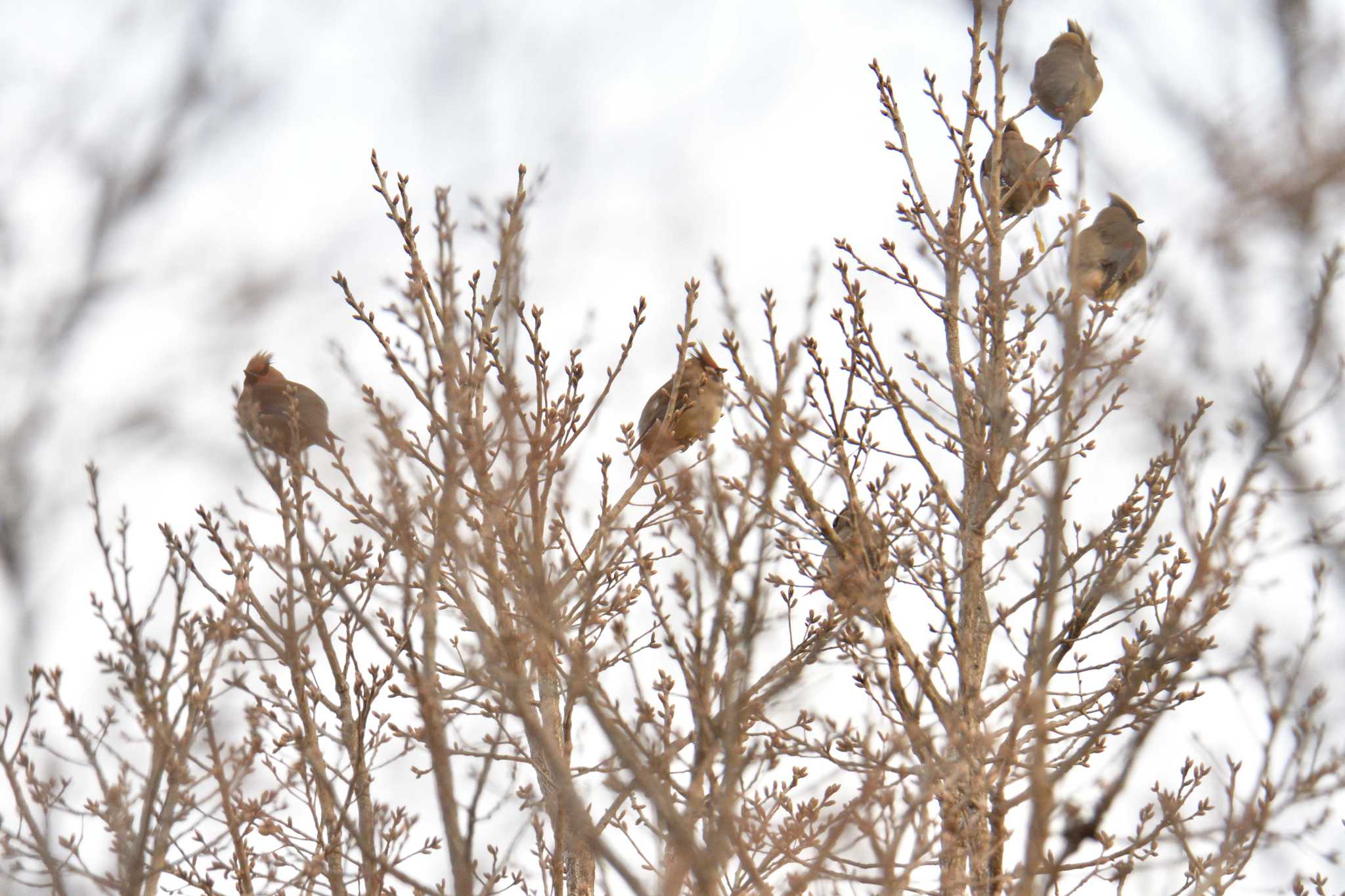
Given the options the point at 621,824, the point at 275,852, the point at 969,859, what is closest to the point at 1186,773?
the point at 969,859

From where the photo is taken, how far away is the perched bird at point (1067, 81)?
30.3ft

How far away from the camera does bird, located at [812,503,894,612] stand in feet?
16.7

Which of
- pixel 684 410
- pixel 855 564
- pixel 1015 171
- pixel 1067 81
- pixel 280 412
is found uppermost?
pixel 1067 81

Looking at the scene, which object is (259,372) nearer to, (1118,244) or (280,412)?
(280,412)

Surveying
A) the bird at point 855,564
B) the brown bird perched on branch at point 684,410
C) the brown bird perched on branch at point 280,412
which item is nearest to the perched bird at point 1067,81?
the brown bird perched on branch at point 684,410

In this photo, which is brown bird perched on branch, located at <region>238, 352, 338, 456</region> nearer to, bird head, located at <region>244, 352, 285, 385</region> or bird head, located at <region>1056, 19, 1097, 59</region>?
bird head, located at <region>244, 352, 285, 385</region>

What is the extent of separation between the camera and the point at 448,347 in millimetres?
3912

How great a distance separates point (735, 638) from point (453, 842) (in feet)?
2.91

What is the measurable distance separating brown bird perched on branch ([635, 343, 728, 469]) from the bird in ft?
2.53

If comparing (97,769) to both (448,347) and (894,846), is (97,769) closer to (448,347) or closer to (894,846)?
(448,347)

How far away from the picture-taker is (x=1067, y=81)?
9.26m

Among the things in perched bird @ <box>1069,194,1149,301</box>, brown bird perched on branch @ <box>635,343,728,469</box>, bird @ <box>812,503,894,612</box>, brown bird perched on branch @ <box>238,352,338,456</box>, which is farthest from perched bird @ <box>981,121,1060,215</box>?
brown bird perched on branch @ <box>238,352,338,456</box>

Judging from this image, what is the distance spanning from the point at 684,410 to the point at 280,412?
124 inches

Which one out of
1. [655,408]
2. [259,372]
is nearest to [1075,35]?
[655,408]
